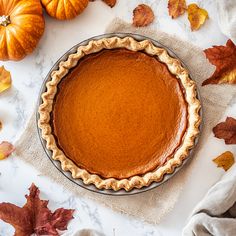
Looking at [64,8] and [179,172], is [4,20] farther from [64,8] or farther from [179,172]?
[179,172]

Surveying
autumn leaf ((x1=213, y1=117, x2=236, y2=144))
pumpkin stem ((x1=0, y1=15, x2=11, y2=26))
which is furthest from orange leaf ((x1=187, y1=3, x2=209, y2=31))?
pumpkin stem ((x1=0, y1=15, x2=11, y2=26))

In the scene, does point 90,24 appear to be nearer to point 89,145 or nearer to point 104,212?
point 89,145

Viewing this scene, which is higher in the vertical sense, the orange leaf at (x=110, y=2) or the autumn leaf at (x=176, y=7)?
the orange leaf at (x=110, y=2)

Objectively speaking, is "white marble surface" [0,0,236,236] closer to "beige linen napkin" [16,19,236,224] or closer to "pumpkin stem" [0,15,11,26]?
"beige linen napkin" [16,19,236,224]

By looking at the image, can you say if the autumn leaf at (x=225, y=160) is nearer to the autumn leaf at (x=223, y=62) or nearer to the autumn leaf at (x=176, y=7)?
the autumn leaf at (x=223, y=62)

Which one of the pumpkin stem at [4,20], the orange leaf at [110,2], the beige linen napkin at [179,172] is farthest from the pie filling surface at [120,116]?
the pumpkin stem at [4,20]
